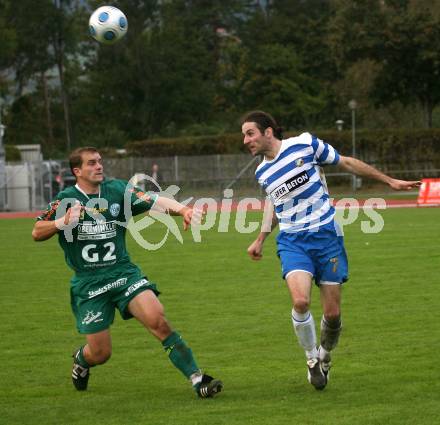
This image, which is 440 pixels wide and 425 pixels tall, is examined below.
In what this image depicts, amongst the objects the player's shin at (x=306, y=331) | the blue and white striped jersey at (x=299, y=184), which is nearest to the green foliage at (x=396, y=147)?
the blue and white striped jersey at (x=299, y=184)

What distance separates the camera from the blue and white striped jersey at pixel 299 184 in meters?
8.17

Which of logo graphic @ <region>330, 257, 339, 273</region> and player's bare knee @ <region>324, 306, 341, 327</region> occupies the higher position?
logo graphic @ <region>330, 257, 339, 273</region>

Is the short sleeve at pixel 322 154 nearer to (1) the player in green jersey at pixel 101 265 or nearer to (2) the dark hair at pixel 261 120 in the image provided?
(2) the dark hair at pixel 261 120

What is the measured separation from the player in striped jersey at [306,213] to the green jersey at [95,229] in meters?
0.97

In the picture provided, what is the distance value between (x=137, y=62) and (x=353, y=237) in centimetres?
5449

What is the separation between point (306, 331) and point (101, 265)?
5.43 feet

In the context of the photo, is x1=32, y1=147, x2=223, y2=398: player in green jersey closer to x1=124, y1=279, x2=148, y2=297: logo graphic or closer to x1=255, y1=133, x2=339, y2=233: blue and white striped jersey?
x1=124, y1=279, x2=148, y2=297: logo graphic

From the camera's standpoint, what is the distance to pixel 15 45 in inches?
2891

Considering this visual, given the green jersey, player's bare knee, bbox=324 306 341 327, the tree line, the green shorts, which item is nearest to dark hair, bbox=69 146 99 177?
the green jersey

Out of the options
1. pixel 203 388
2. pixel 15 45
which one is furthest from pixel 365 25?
pixel 203 388

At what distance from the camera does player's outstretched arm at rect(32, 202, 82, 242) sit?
7.52 metres

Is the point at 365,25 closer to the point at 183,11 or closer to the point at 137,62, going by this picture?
the point at 137,62

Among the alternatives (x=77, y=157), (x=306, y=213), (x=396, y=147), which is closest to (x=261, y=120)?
(x=306, y=213)

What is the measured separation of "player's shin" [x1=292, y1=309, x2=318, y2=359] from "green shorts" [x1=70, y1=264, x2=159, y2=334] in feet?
3.64
